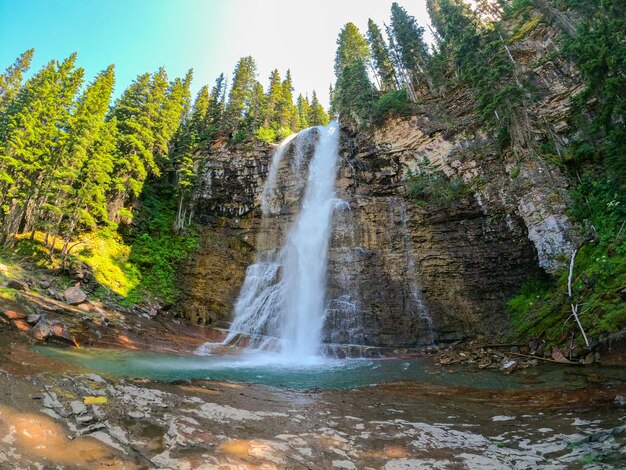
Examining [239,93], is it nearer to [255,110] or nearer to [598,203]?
[255,110]

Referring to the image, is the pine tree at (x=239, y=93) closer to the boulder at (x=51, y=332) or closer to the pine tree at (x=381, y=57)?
the pine tree at (x=381, y=57)

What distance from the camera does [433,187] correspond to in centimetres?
1995

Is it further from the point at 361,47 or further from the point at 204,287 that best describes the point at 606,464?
the point at 361,47

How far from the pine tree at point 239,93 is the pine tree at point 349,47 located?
11.2m

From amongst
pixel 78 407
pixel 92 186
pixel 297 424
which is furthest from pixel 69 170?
pixel 297 424

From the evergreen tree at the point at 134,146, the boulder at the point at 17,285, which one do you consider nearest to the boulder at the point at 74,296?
the boulder at the point at 17,285

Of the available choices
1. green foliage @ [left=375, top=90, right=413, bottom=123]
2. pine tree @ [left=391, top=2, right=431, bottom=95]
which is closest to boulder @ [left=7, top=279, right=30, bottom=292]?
green foliage @ [left=375, top=90, right=413, bottom=123]

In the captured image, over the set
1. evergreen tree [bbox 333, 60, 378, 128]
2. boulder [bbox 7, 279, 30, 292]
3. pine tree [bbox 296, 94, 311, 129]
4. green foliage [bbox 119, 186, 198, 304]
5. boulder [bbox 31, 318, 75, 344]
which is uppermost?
pine tree [bbox 296, 94, 311, 129]

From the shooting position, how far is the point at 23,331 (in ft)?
33.7

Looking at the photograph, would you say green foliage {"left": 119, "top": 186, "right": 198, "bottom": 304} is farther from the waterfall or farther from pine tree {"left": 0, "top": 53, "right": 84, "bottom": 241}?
pine tree {"left": 0, "top": 53, "right": 84, "bottom": 241}

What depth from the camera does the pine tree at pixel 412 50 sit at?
3122 cm

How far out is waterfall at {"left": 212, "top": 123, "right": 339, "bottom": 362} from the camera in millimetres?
17406

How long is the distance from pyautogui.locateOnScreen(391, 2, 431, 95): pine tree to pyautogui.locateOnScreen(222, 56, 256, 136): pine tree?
17891mm

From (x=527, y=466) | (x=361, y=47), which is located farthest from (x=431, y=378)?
(x=361, y=47)
